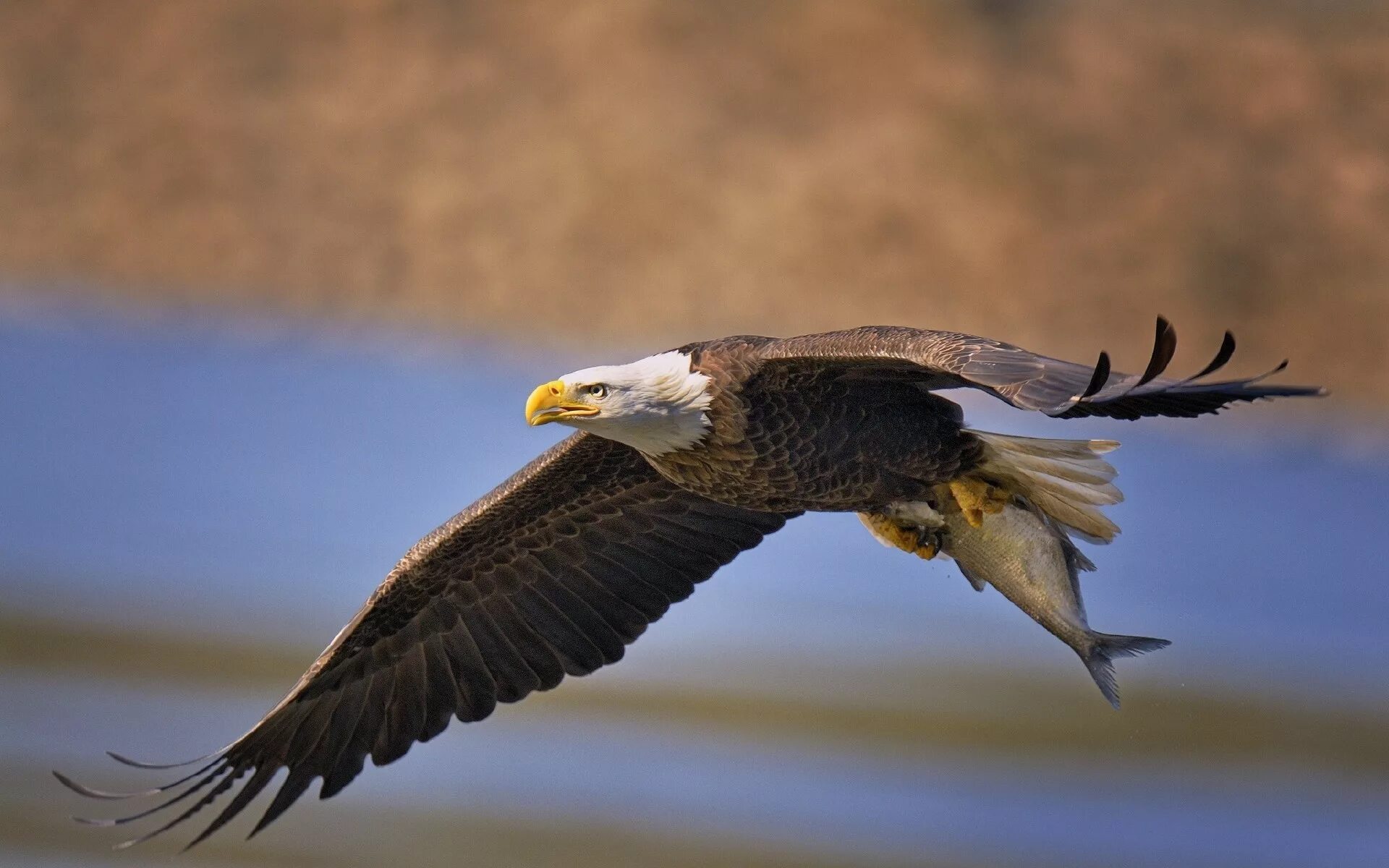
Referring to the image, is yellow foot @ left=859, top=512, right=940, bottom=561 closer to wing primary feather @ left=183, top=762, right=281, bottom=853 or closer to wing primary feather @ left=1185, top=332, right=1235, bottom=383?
wing primary feather @ left=1185, top=332, right=1235, bottom=383

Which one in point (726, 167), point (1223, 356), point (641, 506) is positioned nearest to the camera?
point (1223, 356)

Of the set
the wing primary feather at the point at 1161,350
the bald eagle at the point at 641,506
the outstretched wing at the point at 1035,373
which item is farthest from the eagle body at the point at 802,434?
the wing primary feather at the point at 1161,350

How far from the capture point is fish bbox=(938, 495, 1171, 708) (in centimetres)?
693

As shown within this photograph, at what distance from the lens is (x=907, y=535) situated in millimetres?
7098

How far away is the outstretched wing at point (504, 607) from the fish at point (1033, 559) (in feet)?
2.47

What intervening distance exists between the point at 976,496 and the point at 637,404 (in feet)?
3.94

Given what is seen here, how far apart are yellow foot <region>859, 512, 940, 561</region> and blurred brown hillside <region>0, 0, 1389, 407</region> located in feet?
30.0

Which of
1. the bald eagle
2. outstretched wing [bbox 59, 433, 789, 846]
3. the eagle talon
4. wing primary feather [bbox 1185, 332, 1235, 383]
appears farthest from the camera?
outstretched wing [bbox 59, 433, 789, 846]

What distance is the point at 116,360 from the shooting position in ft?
53.1

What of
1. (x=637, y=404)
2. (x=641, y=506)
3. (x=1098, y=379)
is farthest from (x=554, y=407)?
(x=1098, y=379)

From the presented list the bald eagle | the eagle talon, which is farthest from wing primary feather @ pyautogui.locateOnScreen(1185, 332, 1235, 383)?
the eagle talon

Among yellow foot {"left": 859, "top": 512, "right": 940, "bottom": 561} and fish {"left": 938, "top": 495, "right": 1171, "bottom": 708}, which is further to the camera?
yellow foot {"left": 859, "top": 512, "right": 940, "bottom": 561}

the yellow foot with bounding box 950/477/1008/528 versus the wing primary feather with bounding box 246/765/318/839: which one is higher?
the yellow foot with bounding box 950/477/1008/528

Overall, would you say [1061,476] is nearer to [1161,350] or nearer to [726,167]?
[1161,350]
